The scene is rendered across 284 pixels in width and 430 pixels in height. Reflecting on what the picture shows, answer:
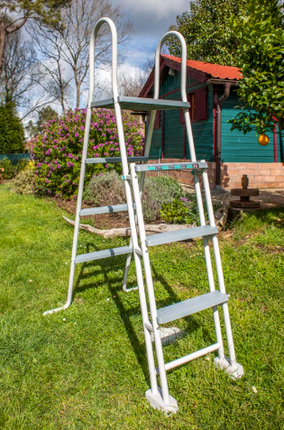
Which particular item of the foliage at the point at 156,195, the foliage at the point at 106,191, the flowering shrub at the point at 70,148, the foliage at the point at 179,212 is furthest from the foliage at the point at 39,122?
the foliage at the point at 179,212

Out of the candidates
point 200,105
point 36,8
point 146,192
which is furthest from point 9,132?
point 146,192

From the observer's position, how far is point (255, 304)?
290cm

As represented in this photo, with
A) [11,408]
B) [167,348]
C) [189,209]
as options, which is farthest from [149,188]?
[11,408]

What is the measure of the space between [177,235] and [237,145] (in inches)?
297

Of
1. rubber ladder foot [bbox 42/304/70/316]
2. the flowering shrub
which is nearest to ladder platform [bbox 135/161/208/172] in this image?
A: rubber ladder foot [bbox 42/304/70/316]

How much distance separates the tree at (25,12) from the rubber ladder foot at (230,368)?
57.6 ft

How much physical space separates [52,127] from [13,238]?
3.70 meters

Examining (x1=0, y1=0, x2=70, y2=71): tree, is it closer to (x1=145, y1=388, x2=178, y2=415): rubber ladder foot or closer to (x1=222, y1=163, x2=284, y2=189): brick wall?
(x1=222, y1=163, x2=284, y2=189): brick wall

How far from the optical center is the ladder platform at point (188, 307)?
1824mm

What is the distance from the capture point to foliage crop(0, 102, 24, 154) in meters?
18.0

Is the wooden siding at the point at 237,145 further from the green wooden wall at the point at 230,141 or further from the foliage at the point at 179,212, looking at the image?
the foliage at the point at 179,212

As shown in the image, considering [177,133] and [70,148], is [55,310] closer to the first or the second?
[70,148]

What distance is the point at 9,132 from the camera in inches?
722

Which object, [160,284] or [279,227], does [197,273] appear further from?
[279,227]
